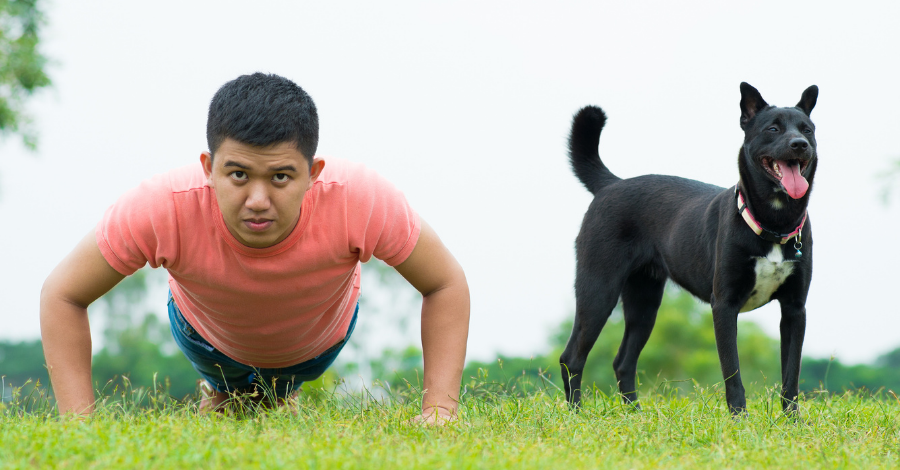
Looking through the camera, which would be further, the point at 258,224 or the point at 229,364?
the point at 229,364

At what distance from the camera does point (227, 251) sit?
3457mm

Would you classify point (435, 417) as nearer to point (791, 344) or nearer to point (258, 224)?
point (258, 224)

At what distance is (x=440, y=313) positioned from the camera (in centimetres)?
370

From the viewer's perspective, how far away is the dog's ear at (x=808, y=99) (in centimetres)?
441

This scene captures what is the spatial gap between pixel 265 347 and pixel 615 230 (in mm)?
2275

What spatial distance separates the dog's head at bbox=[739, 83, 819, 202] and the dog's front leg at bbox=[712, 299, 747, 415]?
0.66m

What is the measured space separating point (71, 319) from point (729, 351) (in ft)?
10.5

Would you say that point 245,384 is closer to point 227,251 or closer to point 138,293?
point 227,251

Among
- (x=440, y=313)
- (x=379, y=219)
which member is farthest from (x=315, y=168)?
(x=440, y=313)

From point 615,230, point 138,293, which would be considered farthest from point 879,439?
point 138,293

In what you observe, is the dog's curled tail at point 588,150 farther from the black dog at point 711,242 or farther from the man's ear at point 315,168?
the man's ear at point 315,168

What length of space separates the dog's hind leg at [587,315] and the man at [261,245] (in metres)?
1.37

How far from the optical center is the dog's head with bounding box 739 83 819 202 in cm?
409

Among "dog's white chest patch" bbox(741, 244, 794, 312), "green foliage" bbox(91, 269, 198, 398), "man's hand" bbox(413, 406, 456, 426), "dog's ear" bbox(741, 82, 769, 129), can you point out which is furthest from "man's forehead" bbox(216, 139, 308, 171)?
"green foliage" bbox(91, 269, 198, 398)
